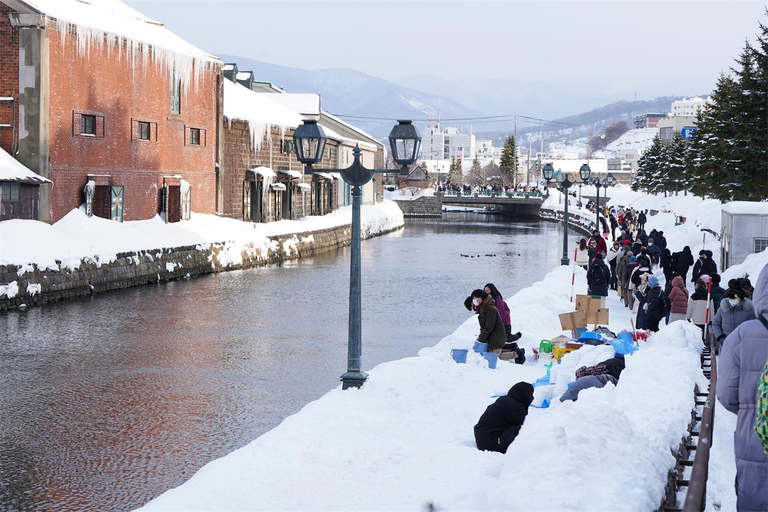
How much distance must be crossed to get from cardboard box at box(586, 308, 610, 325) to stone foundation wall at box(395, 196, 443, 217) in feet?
245

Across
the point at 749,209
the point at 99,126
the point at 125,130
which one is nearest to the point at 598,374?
the point at 749,209

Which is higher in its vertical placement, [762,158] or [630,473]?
[762,158]

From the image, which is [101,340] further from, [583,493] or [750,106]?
[750,106]

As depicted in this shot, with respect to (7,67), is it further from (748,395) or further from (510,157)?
(510,157)

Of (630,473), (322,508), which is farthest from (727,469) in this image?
(322,508)

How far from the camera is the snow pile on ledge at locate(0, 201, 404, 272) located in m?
25.5

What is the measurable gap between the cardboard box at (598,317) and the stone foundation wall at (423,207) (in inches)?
2940

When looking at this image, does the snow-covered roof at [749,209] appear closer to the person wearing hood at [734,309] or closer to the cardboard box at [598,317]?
the cardboard box at [598,317]

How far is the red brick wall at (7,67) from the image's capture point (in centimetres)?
2964

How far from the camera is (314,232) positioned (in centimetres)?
4519

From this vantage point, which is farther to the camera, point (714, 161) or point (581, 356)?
point (714, 161)

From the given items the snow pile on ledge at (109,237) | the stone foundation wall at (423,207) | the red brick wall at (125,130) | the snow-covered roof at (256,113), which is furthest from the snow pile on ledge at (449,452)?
the stone foundation wall at (423,207)

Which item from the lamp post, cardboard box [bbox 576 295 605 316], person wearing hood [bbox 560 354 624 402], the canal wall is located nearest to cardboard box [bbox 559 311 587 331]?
cardboard box [bbox 576 295 605 316]

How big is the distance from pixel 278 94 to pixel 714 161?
28.7 meters
